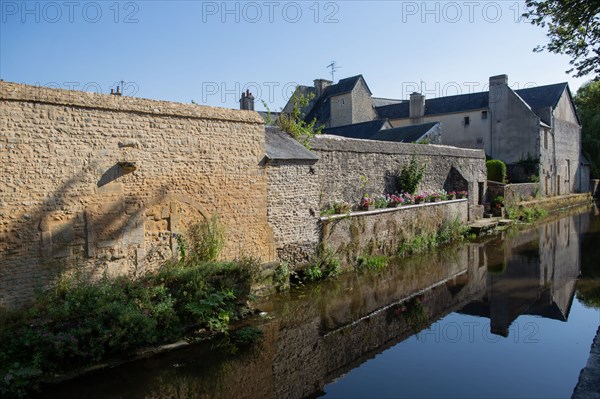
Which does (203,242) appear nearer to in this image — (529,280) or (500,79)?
(529,280)

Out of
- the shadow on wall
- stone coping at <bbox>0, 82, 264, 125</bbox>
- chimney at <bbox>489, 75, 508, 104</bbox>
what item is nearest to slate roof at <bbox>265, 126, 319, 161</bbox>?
stone coping at <bbox>0, 82, 264, 125</bbox>

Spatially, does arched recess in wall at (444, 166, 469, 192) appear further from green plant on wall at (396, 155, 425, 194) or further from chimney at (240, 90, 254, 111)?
chimney at (240, 90, 254, 111)

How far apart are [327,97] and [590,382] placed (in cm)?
3018

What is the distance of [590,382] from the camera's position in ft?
16.8

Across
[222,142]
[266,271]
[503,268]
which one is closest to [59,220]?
[222,142]

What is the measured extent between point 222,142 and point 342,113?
78.4 feet

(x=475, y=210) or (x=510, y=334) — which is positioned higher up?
(x=475, y=210)

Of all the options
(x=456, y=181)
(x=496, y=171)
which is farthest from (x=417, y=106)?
(x=456, y=181)

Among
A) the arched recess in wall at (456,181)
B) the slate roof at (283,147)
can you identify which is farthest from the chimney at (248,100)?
the slate roof at (283,147)

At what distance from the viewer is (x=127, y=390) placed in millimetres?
5707

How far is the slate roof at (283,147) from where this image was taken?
1016 cm

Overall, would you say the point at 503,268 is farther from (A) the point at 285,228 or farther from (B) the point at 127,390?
(B) the point at 127,390

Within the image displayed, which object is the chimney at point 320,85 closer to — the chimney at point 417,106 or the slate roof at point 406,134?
the chimney at point 417,106

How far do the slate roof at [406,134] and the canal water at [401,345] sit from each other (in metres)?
10.7
